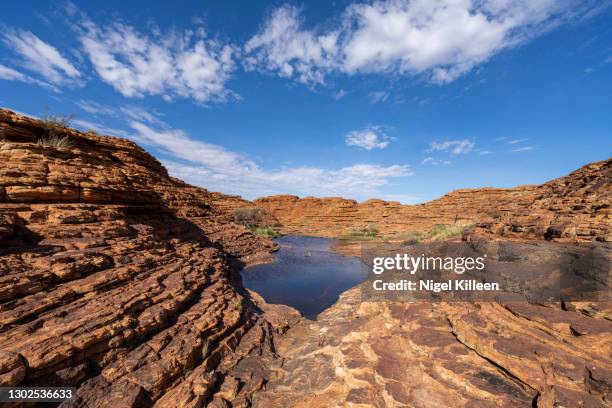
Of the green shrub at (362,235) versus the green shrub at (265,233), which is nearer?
the green shrub at (265,233)

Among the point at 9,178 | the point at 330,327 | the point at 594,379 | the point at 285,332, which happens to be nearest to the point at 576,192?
the point at 594,379

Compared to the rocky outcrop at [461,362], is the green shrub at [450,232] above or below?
above

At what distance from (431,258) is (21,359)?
9.99 metres

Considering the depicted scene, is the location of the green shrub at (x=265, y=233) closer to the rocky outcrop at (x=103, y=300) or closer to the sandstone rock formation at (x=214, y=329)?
the rocky outcrop at (x=103, y=300)

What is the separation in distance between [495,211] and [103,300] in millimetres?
17845

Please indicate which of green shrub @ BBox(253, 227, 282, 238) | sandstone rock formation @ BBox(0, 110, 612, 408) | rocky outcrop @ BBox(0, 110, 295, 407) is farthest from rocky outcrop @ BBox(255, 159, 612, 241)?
rocky outcrop @ BBox(0, 110, 295, 407)

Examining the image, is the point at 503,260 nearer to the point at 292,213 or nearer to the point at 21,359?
the point at 21,359

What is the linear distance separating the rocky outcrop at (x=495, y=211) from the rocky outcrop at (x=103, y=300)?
838 centimetres

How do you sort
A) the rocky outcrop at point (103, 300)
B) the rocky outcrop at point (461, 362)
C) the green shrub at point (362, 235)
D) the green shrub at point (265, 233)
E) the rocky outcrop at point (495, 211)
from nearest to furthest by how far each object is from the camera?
the rocky outcrop at point (461, 362) < the rocky outcrop at point (103, 300) < the rocky outcrop at point (495, 211) < the green shrub at point (265, 233) < the green shrub at point (362, 235)

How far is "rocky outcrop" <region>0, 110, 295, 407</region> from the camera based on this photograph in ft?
14.3

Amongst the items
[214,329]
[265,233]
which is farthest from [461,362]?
[265,233]

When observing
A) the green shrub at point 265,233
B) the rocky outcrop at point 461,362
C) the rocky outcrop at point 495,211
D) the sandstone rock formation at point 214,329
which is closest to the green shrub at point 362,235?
the rocky outcrop at point 495,211

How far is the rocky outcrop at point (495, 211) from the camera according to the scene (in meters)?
6.76

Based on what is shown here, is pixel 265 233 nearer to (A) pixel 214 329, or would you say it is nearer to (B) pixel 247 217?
(B) pixel 247 217
